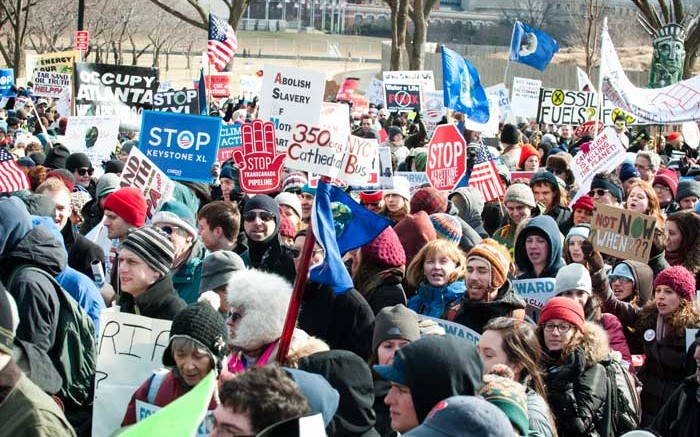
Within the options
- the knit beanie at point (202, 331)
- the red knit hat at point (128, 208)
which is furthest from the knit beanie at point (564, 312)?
the red knit hat at point (128, 208)

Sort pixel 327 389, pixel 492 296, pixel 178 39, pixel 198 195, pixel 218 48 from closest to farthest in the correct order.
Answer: pixel 327 389 → pixel 492 296 → pixel 198 195 → pixel 218 48 → pixel 178 39

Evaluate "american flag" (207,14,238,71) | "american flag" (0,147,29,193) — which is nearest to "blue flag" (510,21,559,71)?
"american flag" (207,14,238,71)

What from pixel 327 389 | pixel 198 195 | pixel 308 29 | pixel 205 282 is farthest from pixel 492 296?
pixel 308 29

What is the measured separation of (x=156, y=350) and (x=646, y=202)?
17.0 ft

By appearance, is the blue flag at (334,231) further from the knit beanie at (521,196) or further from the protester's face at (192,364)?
the knit beanie at (521,196)

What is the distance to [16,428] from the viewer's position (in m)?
3.73

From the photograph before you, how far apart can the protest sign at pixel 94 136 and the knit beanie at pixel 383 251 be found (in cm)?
709

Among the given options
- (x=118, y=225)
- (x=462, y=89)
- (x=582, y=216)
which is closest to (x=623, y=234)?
(x=582, y=216)

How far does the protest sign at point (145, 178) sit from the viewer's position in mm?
8836

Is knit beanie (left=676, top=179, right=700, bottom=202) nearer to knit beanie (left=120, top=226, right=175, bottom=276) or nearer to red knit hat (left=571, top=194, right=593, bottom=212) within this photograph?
red knit hat (left=571, top=194, right=593, bottom=212)

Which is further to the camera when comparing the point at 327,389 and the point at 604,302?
the point at 604,302

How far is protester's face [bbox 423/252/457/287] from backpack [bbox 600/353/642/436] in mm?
1187

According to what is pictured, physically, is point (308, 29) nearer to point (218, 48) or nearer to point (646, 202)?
point (218, 48)

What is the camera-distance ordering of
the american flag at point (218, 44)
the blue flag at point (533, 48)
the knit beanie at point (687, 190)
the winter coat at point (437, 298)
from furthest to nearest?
the blue flag at point (533, 48) → the american flag at point (218, 44) → the knit beanie at point (687, 190) → the winter coat at point (437, 298)
